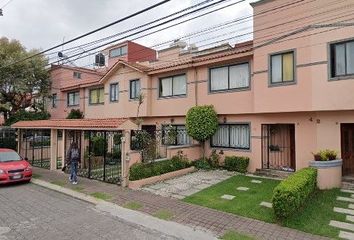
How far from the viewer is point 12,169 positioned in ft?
43.0

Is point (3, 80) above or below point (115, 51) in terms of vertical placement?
below

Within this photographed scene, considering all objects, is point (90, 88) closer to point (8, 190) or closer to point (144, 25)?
point (8, 190)

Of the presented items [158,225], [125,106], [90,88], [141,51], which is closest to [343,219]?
[158,225]

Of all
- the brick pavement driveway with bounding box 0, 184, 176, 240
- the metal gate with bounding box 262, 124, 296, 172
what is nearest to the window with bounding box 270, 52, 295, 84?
the metal gate with bounding box 262, 124, 296, 172

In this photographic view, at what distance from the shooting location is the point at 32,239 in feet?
23.2

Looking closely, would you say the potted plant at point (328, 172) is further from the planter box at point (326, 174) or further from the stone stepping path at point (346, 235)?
the stone stepping path at point (346, 235)

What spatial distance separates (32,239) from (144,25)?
694 centimetres

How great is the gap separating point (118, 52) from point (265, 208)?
26046mm

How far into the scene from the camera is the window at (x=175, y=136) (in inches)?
682

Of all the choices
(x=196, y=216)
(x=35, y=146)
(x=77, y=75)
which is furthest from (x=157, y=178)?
(x=77, y=75)

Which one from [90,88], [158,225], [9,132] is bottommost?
[158,225]

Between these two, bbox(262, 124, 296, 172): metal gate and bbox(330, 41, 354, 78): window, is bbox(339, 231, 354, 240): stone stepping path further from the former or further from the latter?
bbox(262, 124, 296, 172): metal gate

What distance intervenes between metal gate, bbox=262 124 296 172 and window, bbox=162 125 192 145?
4566 mm

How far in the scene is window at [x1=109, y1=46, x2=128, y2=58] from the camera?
30669 mm
